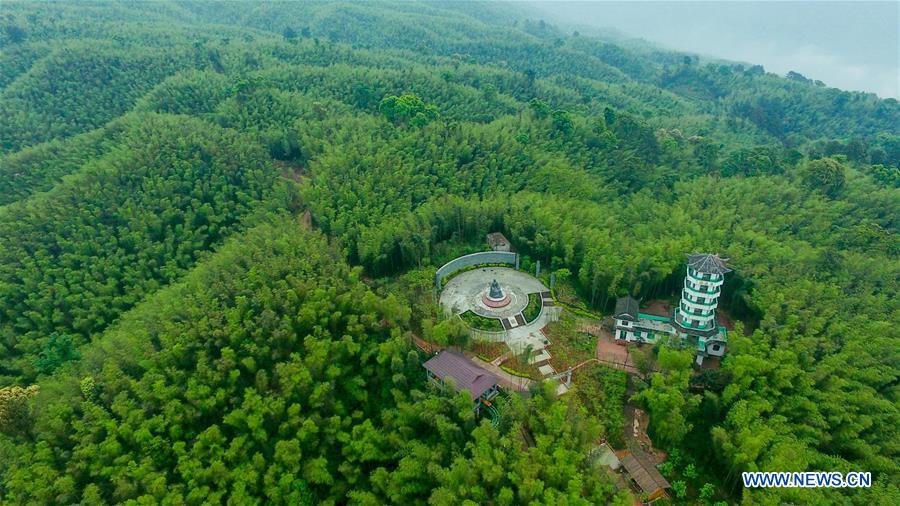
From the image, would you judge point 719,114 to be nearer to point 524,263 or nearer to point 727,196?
point 727,196

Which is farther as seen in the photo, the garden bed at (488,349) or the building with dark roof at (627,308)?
the building with dark roof at (627,308)

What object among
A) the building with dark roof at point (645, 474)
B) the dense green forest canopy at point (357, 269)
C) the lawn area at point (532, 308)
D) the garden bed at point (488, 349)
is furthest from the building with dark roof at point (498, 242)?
the building with dark roof at point (645, 474)

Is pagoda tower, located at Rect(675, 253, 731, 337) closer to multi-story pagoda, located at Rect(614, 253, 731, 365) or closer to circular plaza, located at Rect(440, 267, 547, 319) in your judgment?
multi-story pagoda, located at Rect(614, 253, 731, 365)

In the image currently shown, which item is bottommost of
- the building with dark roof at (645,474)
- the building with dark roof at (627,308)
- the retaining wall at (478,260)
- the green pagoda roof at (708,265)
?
the building with dark roof at (645,474)

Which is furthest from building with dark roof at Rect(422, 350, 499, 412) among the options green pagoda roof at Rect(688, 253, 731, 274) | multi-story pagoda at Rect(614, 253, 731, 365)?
green pagoda roof at Rect(688, 253, 731, 274)

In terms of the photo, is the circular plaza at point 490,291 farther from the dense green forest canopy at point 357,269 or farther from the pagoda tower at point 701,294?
the pagoda tower at point 701,294

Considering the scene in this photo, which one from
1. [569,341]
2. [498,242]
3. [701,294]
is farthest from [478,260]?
[701,294]

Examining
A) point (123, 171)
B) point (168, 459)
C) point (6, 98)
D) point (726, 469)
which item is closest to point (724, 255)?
point (726, 469)
